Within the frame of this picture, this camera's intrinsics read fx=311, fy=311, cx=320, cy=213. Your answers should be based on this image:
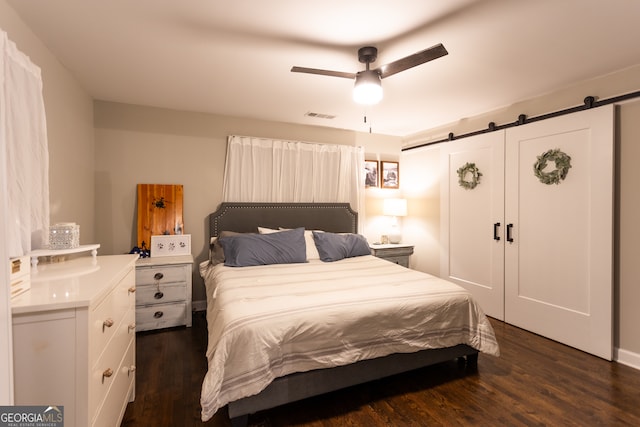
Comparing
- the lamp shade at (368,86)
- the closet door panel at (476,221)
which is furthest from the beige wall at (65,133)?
the closet door panel at (476,221)

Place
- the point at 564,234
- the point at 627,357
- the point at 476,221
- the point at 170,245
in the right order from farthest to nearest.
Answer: the point at 476,221
the point at 170,245
the point at 564,234
the point at 627,357

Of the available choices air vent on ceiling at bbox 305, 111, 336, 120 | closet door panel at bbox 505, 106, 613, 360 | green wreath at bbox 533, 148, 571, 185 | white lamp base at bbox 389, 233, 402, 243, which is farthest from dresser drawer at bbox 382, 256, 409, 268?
air vent on ceiling at bbox 305, 111, 336, 120

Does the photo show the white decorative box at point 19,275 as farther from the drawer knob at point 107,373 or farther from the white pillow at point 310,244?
the white pillow at point 310,244

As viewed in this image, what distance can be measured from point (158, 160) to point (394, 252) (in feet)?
10.6

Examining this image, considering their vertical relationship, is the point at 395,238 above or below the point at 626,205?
below

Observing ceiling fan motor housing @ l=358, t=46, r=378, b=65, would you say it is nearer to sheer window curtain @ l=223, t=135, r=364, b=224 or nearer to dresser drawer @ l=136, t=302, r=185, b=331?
sheer window curtain @ l=223, t=135, r=364, b=224

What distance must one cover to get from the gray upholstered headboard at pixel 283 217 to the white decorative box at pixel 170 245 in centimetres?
30

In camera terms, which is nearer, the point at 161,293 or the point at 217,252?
the point at 161,293

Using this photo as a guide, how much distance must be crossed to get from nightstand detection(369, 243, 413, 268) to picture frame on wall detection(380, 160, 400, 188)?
107 centimetres

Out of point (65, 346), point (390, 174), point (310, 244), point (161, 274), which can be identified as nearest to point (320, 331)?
point (65, 346)

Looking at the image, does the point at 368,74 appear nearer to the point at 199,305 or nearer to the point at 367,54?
the point at 367,54

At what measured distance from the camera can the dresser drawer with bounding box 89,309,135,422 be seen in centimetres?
125

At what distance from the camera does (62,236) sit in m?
1.77

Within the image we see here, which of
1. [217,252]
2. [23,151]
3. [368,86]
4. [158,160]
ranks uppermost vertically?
[368,86]
